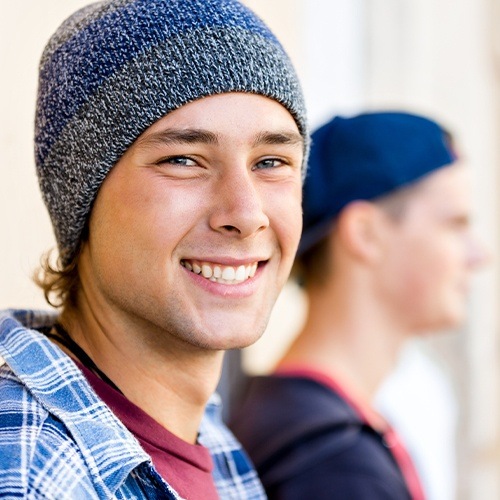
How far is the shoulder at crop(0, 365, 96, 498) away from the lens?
1.45m

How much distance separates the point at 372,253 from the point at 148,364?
1.44 metres

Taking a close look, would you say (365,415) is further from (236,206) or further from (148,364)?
(236,206)

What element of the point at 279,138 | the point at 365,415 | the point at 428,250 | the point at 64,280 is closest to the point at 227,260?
the point at 279,138

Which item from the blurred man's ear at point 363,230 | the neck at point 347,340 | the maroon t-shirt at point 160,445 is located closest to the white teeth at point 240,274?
the maroon t-shirt at point 160,445

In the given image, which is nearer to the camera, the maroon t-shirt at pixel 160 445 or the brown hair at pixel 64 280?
the maroon t-shirt at pixel 160 445

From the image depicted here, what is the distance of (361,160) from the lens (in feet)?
10.1

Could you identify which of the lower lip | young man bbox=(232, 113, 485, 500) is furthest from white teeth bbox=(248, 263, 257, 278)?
young man bbox=(232, 113, 485, 500)

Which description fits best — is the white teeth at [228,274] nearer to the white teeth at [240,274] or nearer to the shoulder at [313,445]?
the white teeth at [240,274]

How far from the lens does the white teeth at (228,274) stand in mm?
1782

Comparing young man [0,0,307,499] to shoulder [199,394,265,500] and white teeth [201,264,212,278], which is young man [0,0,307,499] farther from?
shoulder [199,394,265,500]

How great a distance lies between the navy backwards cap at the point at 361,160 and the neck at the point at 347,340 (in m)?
0.25

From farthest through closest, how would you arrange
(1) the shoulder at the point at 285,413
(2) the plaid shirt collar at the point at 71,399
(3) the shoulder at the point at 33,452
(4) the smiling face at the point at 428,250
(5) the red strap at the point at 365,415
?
(4) the smiling face at the point at 428,250 → (5) the red strap at the point at 365,415 → (1) the shoulder at the point at 285,413 → (2) the plaid shirt collar at the point at 71,399 → (3) the shoulder at the point at 33,452

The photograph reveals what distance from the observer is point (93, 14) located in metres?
1.83

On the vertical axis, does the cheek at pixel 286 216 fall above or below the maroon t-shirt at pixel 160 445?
above
